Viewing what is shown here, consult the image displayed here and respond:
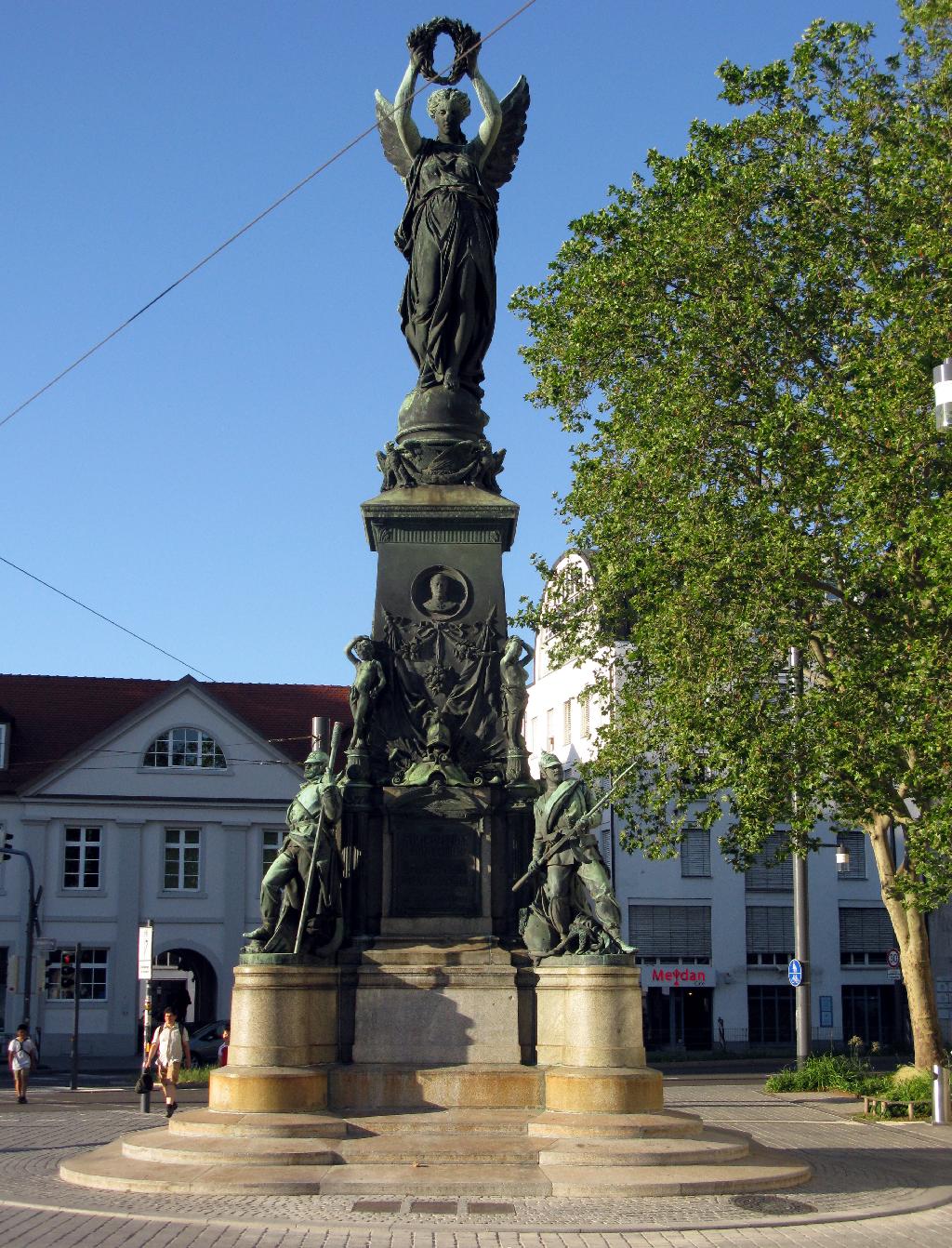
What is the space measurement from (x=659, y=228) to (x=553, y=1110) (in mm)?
18047

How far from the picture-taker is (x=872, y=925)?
51719mm

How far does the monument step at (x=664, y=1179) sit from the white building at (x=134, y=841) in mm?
35289

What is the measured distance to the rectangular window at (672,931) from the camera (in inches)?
1954

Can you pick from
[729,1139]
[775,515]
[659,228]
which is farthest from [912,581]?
[729,1139]

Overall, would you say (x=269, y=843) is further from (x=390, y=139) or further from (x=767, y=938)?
(x=390, y=139)

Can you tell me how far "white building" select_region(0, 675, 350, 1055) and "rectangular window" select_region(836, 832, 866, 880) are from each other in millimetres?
18111

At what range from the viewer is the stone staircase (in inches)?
479

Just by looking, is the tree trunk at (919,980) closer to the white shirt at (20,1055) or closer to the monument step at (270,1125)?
the monument step at (270,1125)

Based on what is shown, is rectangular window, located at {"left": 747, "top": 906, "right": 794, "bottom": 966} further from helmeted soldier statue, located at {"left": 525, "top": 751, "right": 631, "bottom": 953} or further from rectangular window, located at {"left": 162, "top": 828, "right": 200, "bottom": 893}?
helmeted soldier statue, located at {"left": 525, "top": 751, "right": 631, "bottom": 953}

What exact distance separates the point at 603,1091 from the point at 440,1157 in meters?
1.50

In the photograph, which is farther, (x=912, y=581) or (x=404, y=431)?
(x=912, y=581)

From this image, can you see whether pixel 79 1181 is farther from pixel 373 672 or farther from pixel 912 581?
pixel 912 581

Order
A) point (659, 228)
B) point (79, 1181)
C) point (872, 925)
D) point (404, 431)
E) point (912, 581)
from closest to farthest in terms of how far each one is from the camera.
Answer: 1. point (79, 1181)
2. point (404, 431)
3. point (912, 581)
4. point (659, 228)
5. point (872, 925)

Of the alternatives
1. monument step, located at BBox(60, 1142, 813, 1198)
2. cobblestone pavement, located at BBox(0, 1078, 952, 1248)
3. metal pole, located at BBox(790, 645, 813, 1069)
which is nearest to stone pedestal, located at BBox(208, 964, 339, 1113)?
monument step, located at BBox(60, 1142, 813, 1198)
